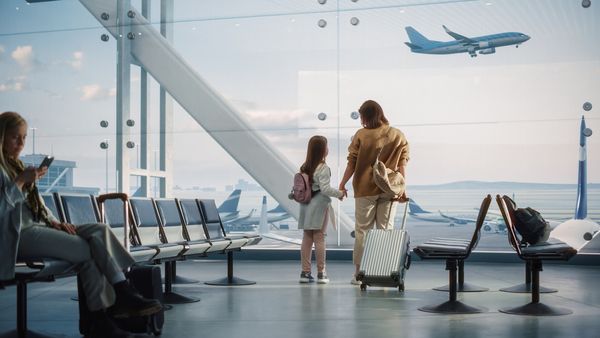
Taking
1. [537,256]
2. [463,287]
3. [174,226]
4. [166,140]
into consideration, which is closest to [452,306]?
[537,256]

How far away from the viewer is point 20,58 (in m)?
11.6

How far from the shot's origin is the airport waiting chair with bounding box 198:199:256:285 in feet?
25.1

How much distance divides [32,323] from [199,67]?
6557mm

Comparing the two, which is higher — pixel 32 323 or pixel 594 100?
pixel 594 100

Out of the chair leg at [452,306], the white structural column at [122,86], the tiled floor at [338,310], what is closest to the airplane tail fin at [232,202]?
the white structural column at [122,86]

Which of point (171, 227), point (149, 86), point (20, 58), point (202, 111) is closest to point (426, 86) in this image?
point (202, 111)

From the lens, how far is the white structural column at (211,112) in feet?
36.1

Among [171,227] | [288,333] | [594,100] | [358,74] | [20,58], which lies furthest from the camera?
[20,58]

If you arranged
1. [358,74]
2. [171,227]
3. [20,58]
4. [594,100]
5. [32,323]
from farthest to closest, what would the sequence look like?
[20,58] → [358,74] → [594,100] → [171,227] → [32,323]

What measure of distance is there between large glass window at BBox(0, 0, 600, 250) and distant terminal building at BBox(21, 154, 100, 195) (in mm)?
43

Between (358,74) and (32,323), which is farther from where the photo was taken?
(358,74)

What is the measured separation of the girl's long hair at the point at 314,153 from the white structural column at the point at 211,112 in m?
3.15

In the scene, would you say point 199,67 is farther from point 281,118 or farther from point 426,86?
point 426,86

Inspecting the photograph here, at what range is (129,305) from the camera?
14.1 ft
